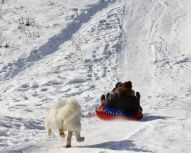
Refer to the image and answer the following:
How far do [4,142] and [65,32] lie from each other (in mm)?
10035

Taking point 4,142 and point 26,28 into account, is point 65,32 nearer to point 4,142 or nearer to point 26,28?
point 26,28

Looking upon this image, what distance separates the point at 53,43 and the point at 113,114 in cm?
645

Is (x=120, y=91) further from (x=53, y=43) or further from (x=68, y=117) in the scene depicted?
(x=53, y=43)

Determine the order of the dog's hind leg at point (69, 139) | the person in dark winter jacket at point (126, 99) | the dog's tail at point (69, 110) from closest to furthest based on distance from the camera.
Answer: the dog's tail at point (69, 110) < the dog's hind leg at point (69, 139) < the person in dark winter jacket at point (126, 99)

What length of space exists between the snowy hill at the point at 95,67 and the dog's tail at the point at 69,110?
0.51 meters

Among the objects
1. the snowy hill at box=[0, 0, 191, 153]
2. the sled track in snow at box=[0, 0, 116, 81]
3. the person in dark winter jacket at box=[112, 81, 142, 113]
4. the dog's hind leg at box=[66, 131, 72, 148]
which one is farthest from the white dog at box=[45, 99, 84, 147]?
the sled track in snow at box=[0, 0, 116, 81]

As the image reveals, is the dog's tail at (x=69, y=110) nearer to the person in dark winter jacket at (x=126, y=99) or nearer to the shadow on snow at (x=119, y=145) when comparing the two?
the shadow on snow at (x=119, y=145)

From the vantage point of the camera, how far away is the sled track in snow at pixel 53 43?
49.7 ft

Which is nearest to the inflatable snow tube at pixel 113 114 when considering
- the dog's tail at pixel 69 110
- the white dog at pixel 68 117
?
the white dog at pixel 68 117

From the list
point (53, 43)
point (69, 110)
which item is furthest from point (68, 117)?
point (53, 43)

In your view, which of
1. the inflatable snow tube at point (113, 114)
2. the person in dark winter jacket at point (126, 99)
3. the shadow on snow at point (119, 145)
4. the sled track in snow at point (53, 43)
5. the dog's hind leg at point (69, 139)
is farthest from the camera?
the sled track in snow at point (53, 43)

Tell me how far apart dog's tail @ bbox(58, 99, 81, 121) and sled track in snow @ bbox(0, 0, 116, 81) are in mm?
7115

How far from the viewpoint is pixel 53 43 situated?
17.2 m

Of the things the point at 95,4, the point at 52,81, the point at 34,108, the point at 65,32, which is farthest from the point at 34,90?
the point at 95,4
